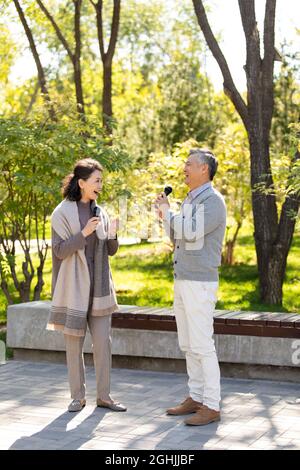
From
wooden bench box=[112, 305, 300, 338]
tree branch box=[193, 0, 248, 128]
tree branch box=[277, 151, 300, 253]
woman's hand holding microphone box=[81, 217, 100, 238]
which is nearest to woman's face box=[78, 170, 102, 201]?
woman's hand holding microphone box=[81, 217, 100, 238]

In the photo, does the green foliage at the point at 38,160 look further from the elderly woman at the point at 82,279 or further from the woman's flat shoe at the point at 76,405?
the woman's flat shoe at the point at 76,405

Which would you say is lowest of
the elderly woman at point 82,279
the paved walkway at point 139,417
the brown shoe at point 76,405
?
the paved walkway at point 139,417

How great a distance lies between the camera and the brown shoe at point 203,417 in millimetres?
6070

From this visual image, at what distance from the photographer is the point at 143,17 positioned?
42250 mm

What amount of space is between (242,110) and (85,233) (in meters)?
5.92

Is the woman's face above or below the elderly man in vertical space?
above

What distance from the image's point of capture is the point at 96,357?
6.64m

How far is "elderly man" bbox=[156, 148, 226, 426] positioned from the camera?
20.0 ft

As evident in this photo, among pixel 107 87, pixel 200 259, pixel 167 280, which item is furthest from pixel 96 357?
pixel 107 87

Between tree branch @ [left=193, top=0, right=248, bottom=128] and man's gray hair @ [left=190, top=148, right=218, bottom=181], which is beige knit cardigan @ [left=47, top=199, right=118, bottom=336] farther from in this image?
tree branch @ [left=193, top=0, right=248, bottom=128]

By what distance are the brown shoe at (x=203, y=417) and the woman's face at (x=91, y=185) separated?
1.73m

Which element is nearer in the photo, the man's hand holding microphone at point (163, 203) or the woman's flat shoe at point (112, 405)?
the man's hand holding microphone at point (163, 203)

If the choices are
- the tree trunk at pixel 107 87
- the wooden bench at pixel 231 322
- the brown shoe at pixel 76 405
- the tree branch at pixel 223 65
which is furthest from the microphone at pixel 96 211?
the tree trunk at pixel 107 87
